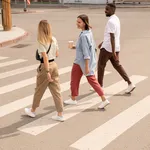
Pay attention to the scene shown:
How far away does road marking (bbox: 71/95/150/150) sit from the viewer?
15.3ft

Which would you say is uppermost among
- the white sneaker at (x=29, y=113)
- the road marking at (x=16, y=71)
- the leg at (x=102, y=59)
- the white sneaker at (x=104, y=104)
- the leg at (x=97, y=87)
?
the leg at (x=102, y=59)

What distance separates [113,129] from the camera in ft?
16.9

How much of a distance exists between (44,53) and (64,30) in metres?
12.5

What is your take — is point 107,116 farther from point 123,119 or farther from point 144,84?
point 144,84

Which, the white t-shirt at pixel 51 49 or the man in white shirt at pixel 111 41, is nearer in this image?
the white t-shirt at pixel 51 49

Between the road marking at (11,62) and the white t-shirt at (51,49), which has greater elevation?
the white t-shirt at (51,49)

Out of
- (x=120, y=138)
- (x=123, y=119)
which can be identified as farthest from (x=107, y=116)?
(x=120, y=138)

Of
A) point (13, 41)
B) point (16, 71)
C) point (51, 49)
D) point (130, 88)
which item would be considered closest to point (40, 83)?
point (51, 49)

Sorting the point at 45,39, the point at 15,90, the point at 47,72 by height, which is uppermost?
the point at 45,39

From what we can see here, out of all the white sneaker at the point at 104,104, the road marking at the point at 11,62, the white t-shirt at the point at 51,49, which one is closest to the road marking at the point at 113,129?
the white sneaker at the point at 104,104

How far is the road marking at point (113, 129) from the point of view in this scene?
15.3 feet

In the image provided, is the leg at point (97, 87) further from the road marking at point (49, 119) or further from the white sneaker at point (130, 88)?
the white sneaker at point (130, 88)

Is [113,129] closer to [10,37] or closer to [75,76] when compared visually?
[75,76]

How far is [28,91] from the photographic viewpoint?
23.5 ft
